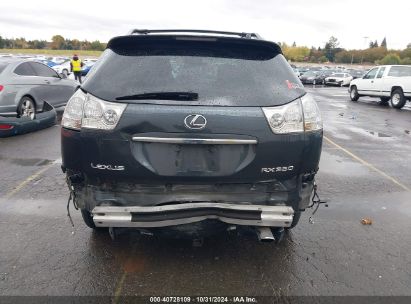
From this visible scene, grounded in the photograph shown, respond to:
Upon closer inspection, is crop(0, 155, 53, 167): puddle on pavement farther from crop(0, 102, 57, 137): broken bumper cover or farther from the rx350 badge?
the rx350 badge

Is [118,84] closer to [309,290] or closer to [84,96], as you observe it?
[84,96]

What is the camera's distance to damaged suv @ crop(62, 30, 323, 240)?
2502 mm

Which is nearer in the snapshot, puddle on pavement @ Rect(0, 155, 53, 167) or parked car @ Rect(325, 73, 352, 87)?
puddle on pavement @ Rect(0, 155, 53, 167)

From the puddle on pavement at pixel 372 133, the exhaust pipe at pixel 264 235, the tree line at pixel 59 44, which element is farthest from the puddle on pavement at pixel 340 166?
the tree line at pixel 59 44

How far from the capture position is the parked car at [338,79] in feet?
110

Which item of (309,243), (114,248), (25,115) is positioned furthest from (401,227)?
(25,115)

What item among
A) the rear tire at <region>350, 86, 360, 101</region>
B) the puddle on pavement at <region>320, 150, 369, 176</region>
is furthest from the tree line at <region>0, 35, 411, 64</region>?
the puddle on pavement at <region>320, 150, 369, 176</region>

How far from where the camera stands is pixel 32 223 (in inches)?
146

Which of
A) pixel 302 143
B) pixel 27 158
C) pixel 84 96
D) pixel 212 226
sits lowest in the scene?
pixel 27 158

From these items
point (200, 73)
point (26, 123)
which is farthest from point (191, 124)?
point (26, 123)

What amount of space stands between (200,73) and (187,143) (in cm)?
58

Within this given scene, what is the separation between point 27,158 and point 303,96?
5055 millimetres

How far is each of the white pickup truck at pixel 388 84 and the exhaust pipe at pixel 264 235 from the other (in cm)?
1519

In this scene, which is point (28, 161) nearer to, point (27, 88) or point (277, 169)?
point (27, 88)
